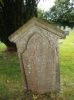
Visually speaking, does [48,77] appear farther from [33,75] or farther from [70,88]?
[70,88]

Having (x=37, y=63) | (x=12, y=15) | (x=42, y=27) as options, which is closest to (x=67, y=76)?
(x=37, y=63)

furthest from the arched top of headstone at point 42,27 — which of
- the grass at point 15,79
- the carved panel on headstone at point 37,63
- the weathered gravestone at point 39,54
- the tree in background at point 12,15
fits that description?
the tree in background at point 12,15

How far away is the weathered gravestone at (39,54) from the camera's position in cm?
535

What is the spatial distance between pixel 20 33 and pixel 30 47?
0.33m

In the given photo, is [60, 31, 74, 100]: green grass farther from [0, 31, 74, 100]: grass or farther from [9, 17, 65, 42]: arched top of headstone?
[9, 17, 65, 42]: arched top of headstone

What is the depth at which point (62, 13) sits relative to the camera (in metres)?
15.5

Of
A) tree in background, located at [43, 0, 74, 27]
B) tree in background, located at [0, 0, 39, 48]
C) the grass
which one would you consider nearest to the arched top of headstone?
the grass

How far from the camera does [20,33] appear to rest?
5.43 m

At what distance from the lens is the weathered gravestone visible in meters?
5.35

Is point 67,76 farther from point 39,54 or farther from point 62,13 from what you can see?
point 62,13

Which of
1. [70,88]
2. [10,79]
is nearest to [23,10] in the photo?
[10,79]

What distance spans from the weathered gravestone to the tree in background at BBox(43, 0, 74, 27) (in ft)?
28.4

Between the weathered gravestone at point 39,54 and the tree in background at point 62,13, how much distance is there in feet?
28.4

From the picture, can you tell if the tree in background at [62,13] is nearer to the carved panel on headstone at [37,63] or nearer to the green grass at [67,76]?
the green grass at [67,76]
